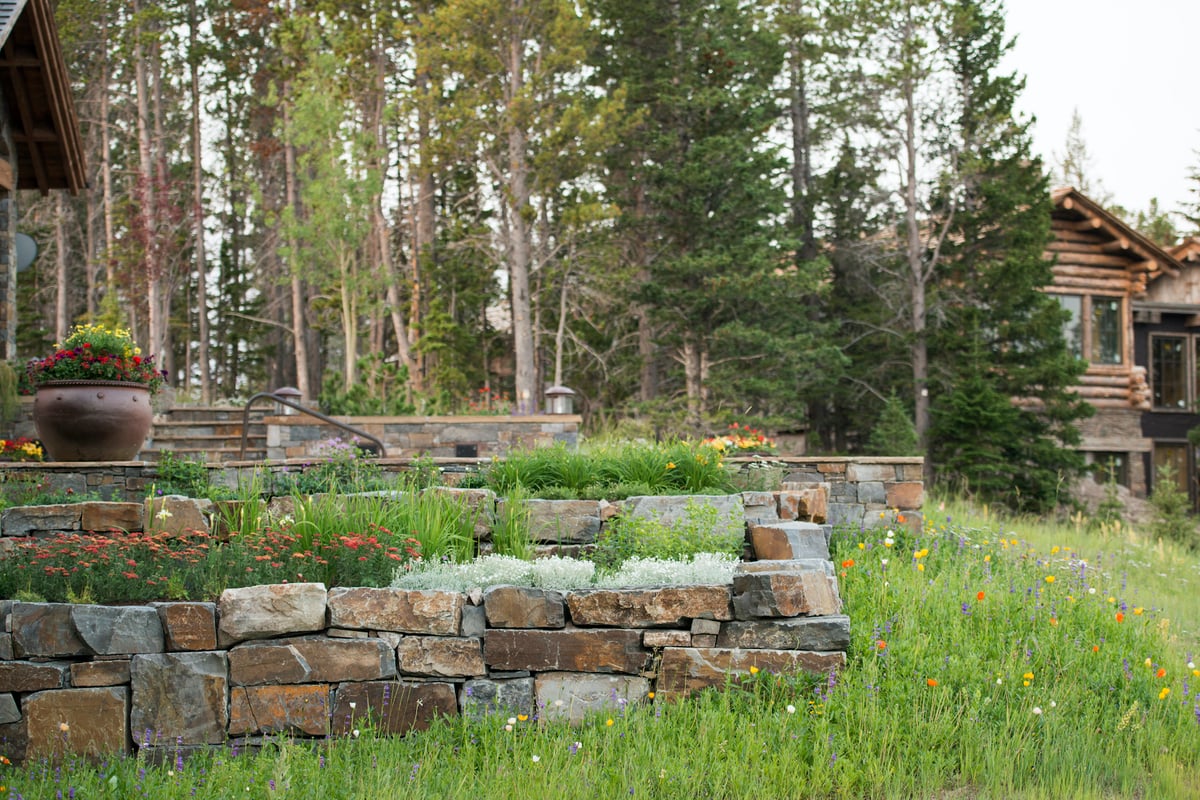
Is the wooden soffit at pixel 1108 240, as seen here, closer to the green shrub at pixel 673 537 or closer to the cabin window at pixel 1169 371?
the cabin window at pixel 1169 371

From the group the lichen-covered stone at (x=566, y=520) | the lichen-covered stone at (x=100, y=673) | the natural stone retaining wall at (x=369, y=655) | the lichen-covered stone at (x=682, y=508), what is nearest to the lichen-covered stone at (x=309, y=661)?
the natural stone retaining wall at (x=369, y=655)

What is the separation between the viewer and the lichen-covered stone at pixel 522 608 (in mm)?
4805

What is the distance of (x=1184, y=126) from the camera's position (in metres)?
22.6

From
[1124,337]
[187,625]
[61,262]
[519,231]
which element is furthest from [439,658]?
[61,262]

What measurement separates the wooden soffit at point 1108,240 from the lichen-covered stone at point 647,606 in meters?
17.4

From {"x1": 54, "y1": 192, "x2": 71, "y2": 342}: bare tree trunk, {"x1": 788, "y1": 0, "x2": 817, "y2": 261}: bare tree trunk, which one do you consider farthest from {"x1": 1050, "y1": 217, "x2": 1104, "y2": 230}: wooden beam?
{"x1": 54, "y1": 192, "x2": 71, "y2": 342}: bare tree trunk

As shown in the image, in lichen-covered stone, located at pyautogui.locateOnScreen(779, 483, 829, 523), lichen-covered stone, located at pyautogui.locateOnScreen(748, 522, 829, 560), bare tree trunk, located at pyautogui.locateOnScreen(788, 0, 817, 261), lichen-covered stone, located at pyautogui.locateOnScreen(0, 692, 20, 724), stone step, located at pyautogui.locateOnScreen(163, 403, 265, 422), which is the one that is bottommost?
lichen-covered stone, located at pyautogui.locateOnScreen(0, 692, 20, 724)

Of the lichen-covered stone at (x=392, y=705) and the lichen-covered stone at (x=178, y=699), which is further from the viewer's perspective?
the lichen-covered stone at (x=392, y=705)

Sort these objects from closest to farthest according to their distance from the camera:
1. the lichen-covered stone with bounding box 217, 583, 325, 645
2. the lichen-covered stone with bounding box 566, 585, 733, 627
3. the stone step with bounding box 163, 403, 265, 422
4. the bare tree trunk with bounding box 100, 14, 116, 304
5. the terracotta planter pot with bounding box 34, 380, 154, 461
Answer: the lichen-covered stone with bounding box 217, 583, 325, 645 < the lichen-covered stone with bounding box 566, 585, 733, 627 < the terracotta planter pot with bounding box 34, 380, 154, 461 < the stone step with bounding box 163, 403, 265, 422 < the bare tree trunk with bounding box 100, 14, 116, 304

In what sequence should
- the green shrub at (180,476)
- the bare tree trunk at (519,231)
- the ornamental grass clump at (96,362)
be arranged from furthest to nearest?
the bare tree trunk at (519,231), the ornamental grass clump at (96,362), the green shrub at (180,476)

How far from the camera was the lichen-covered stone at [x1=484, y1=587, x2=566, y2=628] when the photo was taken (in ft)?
15.8

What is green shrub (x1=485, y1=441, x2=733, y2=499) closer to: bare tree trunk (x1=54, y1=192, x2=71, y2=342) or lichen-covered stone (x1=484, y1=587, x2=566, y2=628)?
lichen-covered stone (x1=484, y1=587, x2=566, y2=628)

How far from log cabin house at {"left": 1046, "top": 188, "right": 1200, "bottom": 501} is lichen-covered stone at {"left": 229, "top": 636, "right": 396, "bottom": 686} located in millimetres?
18028

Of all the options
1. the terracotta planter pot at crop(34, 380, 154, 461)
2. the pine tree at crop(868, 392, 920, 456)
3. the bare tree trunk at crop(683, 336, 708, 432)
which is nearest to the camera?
the terracotta planter pot at crop(34, 380, 154, 461)
